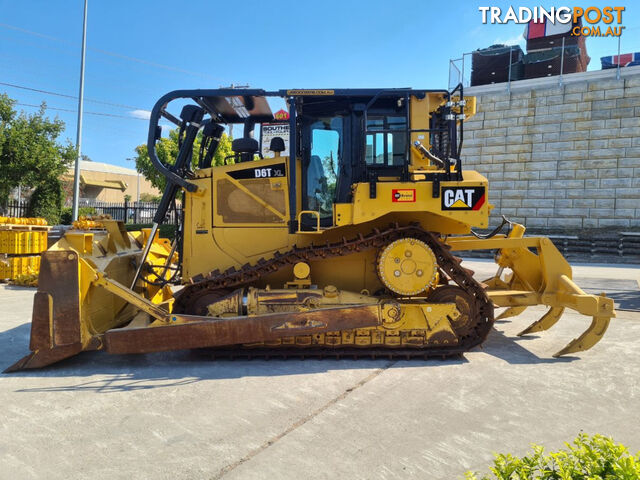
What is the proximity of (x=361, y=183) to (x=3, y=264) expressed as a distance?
34.9ft

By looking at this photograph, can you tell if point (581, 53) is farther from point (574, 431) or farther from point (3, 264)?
point (3, 264)

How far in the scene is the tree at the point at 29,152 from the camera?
1625 cm

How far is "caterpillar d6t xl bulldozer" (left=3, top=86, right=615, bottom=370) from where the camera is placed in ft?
16.0

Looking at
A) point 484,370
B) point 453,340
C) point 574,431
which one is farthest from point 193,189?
point 574,431

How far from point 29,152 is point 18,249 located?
21.7 feet

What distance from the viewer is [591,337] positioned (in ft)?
17.2

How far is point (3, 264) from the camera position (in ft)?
37.1

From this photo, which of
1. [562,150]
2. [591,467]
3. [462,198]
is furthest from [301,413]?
[562,150]

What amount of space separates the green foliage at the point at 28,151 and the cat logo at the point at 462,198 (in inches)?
659

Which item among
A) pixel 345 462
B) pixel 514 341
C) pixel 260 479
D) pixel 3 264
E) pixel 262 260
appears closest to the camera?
pixel 260 479

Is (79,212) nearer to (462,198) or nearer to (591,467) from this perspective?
(462,198)

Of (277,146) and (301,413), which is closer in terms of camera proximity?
(301,413)

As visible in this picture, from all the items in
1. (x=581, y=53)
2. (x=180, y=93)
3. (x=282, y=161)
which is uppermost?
(x=581, y=53)

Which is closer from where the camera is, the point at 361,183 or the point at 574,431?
the point at 574,431
